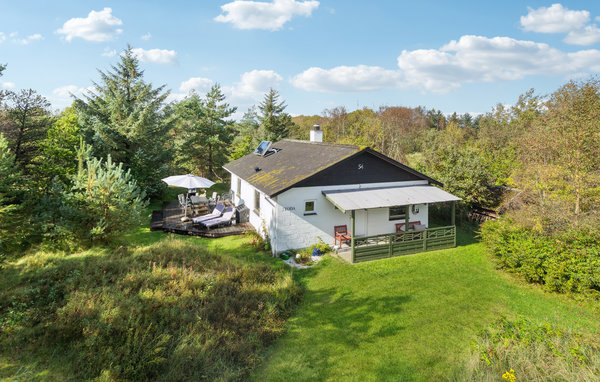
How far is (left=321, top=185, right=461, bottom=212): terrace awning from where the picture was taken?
43.2 feet

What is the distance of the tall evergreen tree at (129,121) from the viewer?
75.6 ft

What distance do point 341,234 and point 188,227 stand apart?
8.64 m

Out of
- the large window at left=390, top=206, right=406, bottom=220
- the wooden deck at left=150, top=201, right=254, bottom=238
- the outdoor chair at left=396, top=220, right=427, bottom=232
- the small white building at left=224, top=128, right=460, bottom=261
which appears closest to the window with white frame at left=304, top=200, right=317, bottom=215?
the small white building at left=224, top=128, right=460, bottom=261

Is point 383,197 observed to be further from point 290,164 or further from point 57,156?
point 57,156

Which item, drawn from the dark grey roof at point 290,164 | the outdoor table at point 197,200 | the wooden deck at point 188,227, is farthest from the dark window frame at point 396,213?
the outdoor table at point 197,200

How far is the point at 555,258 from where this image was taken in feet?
33.9

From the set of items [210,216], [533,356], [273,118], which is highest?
[273,118]

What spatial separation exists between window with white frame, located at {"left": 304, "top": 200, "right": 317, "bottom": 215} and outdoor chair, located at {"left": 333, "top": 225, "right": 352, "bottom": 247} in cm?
146

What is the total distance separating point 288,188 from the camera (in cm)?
1284

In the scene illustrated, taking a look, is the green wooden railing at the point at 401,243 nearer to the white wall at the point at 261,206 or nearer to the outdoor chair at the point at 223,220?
the white wall at the point at 261,206

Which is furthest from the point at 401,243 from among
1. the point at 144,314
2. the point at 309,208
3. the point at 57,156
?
the point at 57,156

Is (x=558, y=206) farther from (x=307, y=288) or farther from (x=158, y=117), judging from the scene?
(x=158, y=117)

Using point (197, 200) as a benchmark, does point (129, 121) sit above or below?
above

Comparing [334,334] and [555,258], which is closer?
[334,334]
